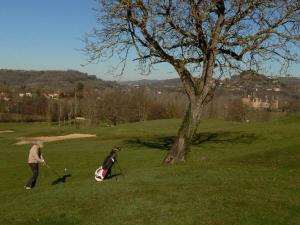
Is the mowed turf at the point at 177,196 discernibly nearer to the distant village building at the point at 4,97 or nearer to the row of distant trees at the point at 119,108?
the row of distant trees at the point at 119,108

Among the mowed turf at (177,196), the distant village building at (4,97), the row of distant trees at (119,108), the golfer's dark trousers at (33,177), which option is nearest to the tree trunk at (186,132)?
the mowed turf at (177,196)

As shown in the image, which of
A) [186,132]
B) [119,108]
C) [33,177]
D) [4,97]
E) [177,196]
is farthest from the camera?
[4,97]

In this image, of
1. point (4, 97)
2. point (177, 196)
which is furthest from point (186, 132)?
point (4, 97)

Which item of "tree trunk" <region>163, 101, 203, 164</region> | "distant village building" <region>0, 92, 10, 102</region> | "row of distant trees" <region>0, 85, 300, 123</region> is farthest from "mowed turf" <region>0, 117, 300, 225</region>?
"distant village building" <region>0, 92, 10, 102</region>

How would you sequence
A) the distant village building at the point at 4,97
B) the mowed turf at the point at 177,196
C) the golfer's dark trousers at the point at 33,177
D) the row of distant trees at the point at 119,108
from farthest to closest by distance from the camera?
the distant village building at the point at 4,97 → the row of distant trees at the point at 119,108 → the golfer's dark trousers at the point at 33,177 → the mowed turf at the point at 177,196

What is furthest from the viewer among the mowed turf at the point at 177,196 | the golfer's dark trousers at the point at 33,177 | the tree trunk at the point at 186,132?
the tree trunk at the point at 186,132

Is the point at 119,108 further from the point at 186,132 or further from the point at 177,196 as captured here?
the point at 177,196

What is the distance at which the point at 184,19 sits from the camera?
72.0 feet

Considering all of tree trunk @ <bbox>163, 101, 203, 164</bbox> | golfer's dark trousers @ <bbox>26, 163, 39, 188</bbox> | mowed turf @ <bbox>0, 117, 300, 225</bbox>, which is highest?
tree trunk @ <bbox>163, 101, 203, 164</bbox>

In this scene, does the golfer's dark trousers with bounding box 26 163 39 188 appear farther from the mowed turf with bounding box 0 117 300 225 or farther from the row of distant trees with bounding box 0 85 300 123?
the row of distant trees with bounding box 0 85 300 123

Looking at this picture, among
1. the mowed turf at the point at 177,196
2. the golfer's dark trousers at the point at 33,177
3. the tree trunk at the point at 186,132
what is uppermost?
the tree trunk at the point at 186,132

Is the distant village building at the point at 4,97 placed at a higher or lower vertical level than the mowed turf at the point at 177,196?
higher

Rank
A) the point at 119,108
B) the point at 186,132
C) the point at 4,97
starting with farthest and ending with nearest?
the point at 4,97, the point at 119,108, the point at 186,132

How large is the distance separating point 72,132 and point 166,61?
1500 inches
